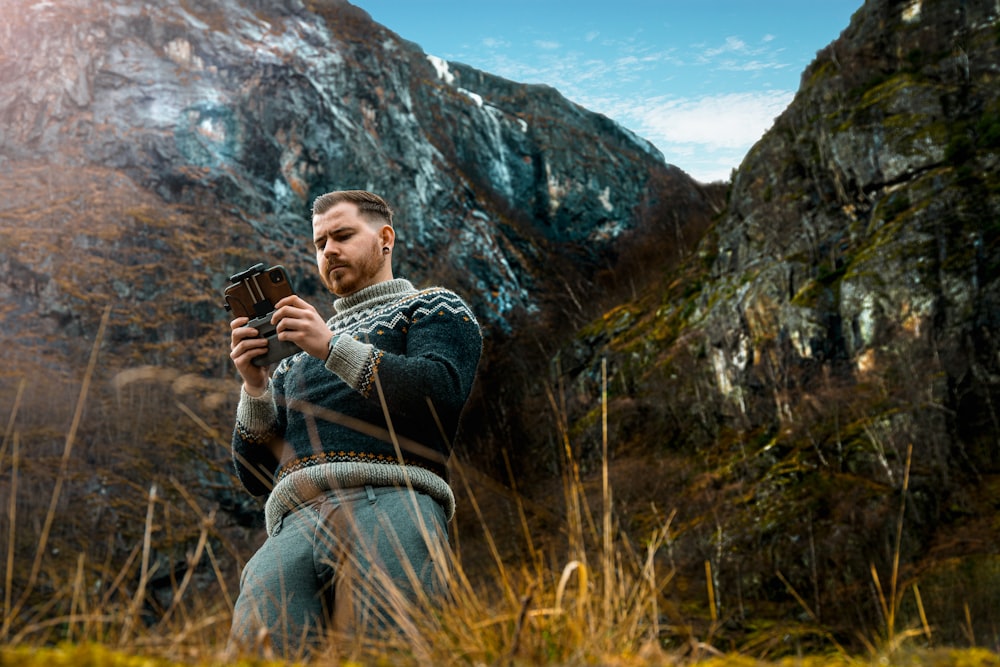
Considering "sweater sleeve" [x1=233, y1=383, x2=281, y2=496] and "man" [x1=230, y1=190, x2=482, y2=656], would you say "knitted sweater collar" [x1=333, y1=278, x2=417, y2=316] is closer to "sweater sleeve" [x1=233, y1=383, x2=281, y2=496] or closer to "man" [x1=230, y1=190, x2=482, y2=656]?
"man" [x1=230, y1=190, x2=482, y2=656]

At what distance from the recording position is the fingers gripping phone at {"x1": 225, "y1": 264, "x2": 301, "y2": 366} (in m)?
2.48

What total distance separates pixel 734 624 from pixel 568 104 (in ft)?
201

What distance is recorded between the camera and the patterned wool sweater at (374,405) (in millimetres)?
2398

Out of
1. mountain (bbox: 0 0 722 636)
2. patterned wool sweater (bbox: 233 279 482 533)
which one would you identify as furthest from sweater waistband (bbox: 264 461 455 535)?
mountain (bbox: 0 0 722 636)

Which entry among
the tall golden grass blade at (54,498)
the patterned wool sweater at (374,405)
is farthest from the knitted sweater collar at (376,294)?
the tall golden grass blade at (54,498)

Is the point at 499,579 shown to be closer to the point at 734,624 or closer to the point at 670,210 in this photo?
the point at 734,624

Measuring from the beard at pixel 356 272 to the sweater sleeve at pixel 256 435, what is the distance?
404mm

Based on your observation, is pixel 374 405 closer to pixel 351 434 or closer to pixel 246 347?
pixel 351 434

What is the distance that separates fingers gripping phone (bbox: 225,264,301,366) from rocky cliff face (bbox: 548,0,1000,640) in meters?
18.5

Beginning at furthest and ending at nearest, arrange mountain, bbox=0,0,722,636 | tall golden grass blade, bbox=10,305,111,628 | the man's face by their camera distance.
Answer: mountain, bbox=0,0,722,636 → the man's face → tall golden grass blade, bbox=10,305,111,628

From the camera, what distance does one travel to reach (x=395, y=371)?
7.83 feet

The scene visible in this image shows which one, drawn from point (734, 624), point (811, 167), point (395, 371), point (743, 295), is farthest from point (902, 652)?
point (811, 167)

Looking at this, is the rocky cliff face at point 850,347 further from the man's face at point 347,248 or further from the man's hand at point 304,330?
the man's hand at point 304,330

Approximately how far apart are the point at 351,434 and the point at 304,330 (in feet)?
1.13
